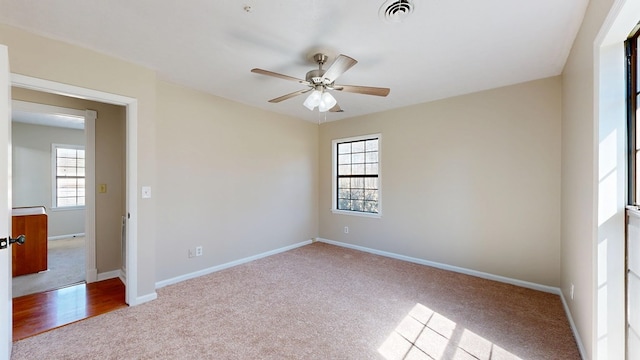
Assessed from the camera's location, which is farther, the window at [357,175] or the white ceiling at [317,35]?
the window at [357,175]

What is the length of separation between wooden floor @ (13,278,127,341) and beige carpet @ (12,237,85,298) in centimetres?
25

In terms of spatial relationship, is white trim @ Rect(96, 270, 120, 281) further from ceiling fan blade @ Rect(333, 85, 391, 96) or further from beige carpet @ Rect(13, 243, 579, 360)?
ceiling fan blade @ Rect(333, 85, 391, 96)

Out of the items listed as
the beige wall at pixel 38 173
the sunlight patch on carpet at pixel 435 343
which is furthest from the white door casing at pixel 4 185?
the beige wall at pixel 38 173

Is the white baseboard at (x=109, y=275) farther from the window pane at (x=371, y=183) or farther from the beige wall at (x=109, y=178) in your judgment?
the window pane at (x=371, y=183)

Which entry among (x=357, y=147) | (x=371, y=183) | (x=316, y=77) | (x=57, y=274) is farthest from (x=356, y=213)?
(x=57, y=274)

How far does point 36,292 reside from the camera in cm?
295

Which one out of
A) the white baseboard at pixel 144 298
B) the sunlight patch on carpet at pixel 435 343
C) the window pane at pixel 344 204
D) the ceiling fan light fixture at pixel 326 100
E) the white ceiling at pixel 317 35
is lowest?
the sunlight patch on carpet at pixel 435 343

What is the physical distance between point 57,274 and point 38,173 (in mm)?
3671

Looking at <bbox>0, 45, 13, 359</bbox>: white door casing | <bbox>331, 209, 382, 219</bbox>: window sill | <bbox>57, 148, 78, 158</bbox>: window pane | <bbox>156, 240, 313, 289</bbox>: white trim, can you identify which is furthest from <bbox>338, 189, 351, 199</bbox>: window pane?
A: <bbox>57, 148, 78, 158</bbox>: window pane

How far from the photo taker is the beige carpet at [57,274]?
10.2 feet

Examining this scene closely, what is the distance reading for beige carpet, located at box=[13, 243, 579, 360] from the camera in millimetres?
1964

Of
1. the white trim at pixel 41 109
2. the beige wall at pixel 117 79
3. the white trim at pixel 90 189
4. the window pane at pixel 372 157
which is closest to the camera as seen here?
the beige wall at pixel 117 79

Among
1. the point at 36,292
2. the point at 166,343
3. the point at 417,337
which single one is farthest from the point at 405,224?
the point at 36,292

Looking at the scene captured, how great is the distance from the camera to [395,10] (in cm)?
172
